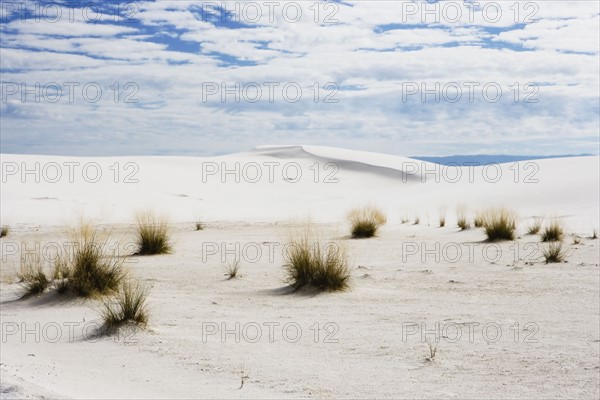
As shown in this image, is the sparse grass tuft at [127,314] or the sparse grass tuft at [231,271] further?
the sparse grass tuft at [231,271]

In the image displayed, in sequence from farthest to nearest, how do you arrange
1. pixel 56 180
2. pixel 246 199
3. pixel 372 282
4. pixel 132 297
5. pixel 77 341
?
1. pixel 246 199
2. pixel 56 180
3. pixel 372 282
4. pixel 132 297
5. pixel 77 341

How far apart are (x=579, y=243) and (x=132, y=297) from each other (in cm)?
958

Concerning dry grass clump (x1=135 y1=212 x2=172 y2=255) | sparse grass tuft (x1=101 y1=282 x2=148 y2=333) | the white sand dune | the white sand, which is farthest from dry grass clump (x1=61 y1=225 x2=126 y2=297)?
the white sand dune

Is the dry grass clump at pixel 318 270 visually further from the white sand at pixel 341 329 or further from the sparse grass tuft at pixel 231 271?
the sparse grass tuft at pixel 231 271

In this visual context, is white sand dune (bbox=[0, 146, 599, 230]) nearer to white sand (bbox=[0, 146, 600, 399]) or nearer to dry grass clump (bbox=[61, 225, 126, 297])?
white sand (bbox=[0, 146, 600, 399])

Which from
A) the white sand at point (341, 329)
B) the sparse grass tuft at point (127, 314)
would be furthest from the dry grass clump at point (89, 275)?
the sparse grass tuft at point (127, 314)

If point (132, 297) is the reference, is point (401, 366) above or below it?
below

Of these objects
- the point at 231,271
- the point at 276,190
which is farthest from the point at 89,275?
the point at 276,190

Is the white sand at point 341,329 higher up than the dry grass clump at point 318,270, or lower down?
lower down

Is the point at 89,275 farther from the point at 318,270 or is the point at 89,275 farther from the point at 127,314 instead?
the point at 318,270

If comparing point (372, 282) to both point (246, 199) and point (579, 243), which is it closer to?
point (579, 243)

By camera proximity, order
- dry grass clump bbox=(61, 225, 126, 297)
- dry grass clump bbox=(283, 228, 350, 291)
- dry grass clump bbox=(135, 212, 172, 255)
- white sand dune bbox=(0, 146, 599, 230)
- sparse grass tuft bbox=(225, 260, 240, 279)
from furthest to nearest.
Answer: white sand dune bbox=(0, 146, 599, 230), dry grass clump bbox=(135, 212, 172, 255), sparse grass tuft bbox=(225, 260, 240, 279), dry grass clump bbox=(283, 228, 350, 291), dry grass clump bbox=(61, 225, 126, 297)

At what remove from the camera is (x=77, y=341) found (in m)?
6.28

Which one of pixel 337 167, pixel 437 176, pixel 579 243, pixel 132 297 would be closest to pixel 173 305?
pixel 132 297
